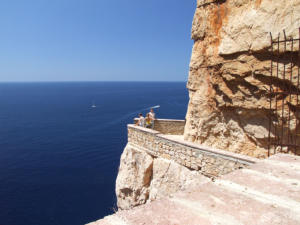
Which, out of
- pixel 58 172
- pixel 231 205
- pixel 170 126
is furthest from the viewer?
pixel 58 172

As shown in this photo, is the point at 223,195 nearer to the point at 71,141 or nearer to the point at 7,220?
the point at 7,220

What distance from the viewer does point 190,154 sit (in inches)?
330

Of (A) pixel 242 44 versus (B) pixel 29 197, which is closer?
(A) pixel 242 44

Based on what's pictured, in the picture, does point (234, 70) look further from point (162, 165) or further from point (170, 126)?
point (170, 126)

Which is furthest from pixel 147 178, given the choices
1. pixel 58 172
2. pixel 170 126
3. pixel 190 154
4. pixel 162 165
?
pixel 58 172

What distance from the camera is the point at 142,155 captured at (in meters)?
10.9

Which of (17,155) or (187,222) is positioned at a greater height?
(187,222)

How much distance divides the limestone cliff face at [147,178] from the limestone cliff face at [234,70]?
1.85 meters

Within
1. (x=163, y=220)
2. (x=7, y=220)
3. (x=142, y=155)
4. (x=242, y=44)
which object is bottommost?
(x=7, y=220)

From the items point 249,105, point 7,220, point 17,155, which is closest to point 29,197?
point 7,220

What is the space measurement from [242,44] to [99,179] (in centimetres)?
2124

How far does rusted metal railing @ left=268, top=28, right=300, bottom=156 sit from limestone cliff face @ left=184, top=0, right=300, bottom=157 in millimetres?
172

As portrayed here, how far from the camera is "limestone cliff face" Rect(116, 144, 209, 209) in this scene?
883 cm

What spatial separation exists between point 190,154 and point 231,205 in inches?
225
